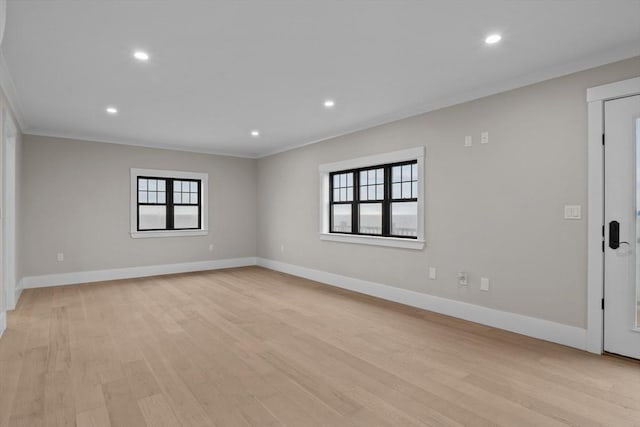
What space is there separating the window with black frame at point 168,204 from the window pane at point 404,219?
4.36 metres

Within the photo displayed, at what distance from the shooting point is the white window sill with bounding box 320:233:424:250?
4521 millimetres

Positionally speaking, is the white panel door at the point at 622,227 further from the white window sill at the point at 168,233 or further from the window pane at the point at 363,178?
the white window sill at the point at 168,233

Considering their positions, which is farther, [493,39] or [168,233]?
[168,233]

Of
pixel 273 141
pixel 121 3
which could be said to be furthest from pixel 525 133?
pixel 273 141

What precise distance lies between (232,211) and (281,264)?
1.69 m

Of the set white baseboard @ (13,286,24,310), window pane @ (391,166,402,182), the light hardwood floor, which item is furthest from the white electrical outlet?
white baseboard @ (13,286,24,310)

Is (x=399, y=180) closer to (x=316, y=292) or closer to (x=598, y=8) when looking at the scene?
(x=316, y=292)

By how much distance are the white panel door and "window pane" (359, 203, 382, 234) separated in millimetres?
2757

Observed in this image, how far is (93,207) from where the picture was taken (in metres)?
6.17

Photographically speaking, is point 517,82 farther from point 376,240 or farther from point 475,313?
point 376,240

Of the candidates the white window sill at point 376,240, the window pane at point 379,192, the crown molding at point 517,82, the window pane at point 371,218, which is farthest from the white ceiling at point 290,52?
the white window sill at point 376,240

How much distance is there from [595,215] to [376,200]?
9.03 ft

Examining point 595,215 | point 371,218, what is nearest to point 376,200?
point 371,218

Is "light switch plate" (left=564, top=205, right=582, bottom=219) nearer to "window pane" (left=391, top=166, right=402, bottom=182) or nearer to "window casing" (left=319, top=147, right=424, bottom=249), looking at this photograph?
"window casing" (left=319, top=147, right=424, bottom=249)
